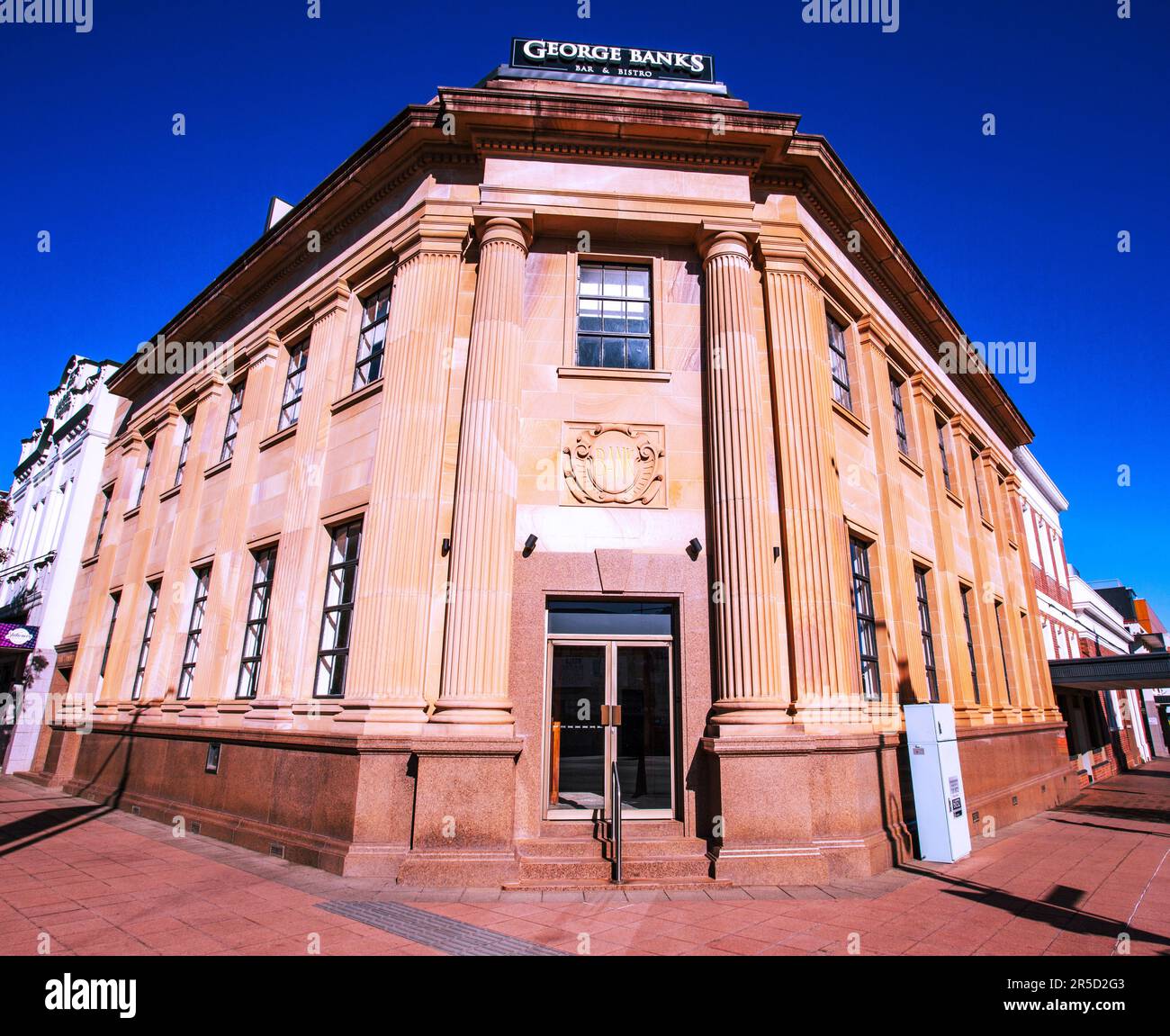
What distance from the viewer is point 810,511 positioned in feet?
30.5

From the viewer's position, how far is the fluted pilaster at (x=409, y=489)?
28.3 ft

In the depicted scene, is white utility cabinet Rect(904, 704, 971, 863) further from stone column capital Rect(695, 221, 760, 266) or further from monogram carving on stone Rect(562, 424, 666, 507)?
stone column capital Rect(695, 221, 760, 266)

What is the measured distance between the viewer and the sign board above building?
467 inches

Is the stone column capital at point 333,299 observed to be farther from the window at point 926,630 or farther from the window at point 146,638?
the window at point 926,630

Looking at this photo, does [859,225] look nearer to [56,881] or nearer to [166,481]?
[56,881]

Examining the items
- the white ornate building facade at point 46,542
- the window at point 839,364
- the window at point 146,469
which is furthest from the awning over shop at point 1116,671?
the white ornate building facade at point 46,542

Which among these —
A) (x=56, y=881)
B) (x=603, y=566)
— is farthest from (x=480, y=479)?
(x=56, y=881)

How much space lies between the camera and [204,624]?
12344 millimetres

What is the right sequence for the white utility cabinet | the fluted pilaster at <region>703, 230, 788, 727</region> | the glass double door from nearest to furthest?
1. the fluted pilaster at <region>703, 230, 788, 727</region>
2. the glass double door
3. the white utility cabinet

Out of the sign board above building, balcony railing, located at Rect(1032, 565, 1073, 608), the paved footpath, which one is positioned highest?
the sign board above building

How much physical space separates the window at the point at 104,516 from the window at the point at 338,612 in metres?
13.0

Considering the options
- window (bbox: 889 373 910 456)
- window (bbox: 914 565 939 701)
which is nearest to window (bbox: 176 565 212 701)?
window (bbox: 914 565 939 701)

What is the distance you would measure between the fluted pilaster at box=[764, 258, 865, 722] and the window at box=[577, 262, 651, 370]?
1.92 m
